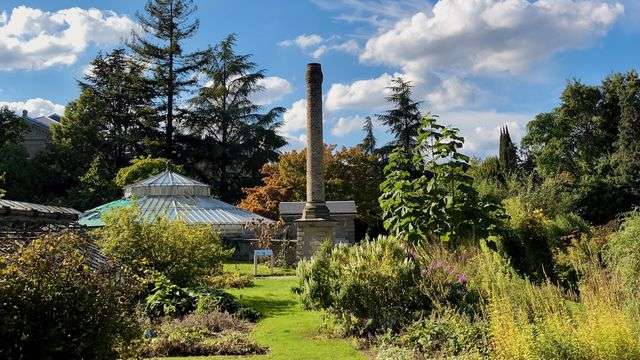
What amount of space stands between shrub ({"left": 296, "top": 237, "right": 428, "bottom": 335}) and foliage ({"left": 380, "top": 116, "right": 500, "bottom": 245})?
1.83 m

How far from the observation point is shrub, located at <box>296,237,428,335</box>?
8.52 m

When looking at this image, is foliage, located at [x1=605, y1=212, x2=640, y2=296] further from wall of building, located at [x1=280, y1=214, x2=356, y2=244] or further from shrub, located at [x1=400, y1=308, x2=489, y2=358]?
wall of building, located at [x1=280, y1=214, x2=356, y2=244]

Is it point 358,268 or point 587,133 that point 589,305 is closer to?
point 358,268

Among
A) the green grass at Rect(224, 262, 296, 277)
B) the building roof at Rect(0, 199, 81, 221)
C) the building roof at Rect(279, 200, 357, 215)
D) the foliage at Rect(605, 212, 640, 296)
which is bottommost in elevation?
the green grass at Rect(224, 262, 296, 277)

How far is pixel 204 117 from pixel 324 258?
36174 mm

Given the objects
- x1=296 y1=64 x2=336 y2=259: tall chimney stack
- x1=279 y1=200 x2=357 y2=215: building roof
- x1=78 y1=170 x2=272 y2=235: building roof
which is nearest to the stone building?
x1=279 y1=200 x2=357 y2=215: building roof

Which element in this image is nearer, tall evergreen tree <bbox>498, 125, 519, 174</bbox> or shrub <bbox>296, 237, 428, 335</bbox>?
shrub <bbox>296, 237, 428, 335</bbox>

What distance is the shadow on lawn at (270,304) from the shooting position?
1171cm

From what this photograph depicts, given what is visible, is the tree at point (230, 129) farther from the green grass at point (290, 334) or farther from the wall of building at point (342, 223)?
the green grass at point (290, 334)

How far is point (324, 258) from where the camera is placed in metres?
9.45

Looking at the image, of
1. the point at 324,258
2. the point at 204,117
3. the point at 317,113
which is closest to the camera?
the point at 324,258

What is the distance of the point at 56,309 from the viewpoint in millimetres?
5051

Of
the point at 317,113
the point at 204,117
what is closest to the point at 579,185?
the point at 317,113

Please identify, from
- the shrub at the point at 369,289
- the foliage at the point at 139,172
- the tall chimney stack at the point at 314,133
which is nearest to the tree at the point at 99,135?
the foliage at the point at 139,172
